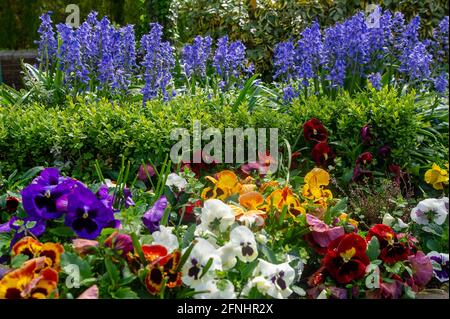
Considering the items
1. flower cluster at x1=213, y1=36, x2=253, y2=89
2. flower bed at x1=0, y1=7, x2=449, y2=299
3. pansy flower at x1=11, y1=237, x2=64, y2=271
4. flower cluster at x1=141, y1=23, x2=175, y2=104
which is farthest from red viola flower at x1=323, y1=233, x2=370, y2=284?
flower cluster at x1=213, y1=36, x2=253, y2=89

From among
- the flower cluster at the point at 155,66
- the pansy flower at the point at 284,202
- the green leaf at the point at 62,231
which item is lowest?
the green leaf at the point at 62,231

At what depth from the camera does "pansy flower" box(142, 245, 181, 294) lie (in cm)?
216

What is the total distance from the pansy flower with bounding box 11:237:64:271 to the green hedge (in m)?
1.03

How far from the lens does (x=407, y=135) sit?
3.42 metres

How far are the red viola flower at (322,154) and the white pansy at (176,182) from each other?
0.86 m

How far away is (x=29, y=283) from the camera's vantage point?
212 cm

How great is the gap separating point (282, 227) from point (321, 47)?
1.79 meters

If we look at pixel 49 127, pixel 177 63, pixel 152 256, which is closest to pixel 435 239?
pixel 152 256

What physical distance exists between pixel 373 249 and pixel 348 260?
138 mm

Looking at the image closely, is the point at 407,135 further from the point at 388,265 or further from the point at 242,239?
the point at 242,239

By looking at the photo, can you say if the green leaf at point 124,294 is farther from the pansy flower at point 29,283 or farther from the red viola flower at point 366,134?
the red viola flower at point 366,134

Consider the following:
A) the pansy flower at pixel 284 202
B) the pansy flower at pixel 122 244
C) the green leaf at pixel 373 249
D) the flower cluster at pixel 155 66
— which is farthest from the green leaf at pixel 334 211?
the flower cluster at pixel 155 66

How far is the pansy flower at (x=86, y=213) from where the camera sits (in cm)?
242

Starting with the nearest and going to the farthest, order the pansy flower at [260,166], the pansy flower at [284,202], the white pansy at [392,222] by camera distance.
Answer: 1. the pansy flower at [284,202]
2. the white pansy at [392,222]
3. the pansy flower at [260,166]
